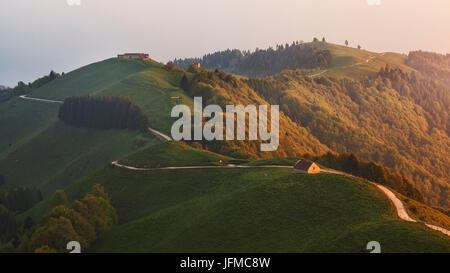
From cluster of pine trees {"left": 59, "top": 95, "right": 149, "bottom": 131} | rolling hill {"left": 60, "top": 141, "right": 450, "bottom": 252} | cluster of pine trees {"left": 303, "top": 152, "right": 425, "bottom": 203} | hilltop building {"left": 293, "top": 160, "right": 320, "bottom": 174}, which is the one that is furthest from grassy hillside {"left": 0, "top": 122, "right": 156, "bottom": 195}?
hilltop building {"left": 293, "top": 160, "right": 320, "bottom": 174}

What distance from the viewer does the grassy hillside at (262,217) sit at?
4434 cm

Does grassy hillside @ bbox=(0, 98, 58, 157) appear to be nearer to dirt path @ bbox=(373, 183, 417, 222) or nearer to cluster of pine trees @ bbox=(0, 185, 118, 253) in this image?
cluster of pine trees @ bbox=(0, 185, 118, 253)

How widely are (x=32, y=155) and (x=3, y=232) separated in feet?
200

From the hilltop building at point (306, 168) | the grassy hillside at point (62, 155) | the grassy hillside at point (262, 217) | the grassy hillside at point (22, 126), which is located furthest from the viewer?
the grassy hillside at point (22, 126)

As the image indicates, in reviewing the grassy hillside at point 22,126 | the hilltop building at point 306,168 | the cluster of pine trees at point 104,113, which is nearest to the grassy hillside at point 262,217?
the hilltop building at point 306,168

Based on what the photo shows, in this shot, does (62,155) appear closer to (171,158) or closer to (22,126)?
(22,126)

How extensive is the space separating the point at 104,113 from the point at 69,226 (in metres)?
97.1

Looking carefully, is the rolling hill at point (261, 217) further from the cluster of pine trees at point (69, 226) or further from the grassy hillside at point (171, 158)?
the grassy hillside at point (171, 158)

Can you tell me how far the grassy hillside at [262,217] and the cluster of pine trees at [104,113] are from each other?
62.2m

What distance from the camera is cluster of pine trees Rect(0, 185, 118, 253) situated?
6088 centimetres

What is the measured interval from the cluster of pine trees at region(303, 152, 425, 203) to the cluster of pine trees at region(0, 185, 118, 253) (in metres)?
53.3

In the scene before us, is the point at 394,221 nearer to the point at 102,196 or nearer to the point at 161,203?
the point at 161,203
